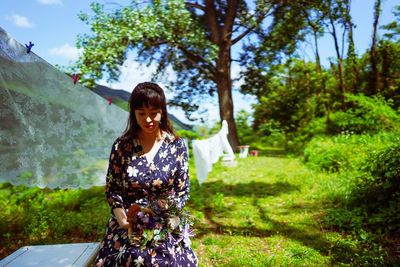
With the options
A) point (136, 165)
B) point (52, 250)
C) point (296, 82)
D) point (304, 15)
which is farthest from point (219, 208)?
point (296, 82)

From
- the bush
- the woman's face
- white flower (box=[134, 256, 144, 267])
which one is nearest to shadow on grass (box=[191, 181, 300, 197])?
the bush

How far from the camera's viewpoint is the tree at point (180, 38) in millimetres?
9383

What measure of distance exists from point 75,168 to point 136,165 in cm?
184

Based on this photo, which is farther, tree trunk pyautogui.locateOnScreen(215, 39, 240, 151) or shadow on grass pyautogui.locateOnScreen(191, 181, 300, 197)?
tree trunk pyautogui.locateOnScreen(215, 39, 240, 151)

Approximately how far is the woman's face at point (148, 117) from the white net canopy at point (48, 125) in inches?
61.6

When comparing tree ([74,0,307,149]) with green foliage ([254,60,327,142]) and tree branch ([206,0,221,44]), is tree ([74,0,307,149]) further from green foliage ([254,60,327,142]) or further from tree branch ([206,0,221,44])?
green foliage ([254,60,327,142])

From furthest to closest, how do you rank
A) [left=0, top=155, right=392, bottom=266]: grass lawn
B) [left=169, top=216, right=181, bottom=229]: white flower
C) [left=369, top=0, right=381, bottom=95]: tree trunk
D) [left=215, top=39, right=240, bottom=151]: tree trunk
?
[left=369, top=0, right=381, bottom=95]: tree trunk
[left=215, top=39, right=240, bottom=151]: tree trunk
[left=0, top=155, right=392, bottom=266]: grass lawn
[left=169, top=216, right=181, bottom=229]: white flower

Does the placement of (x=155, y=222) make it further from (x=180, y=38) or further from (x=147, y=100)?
(x=180, y=38)

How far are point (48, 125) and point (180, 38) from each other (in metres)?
7.98

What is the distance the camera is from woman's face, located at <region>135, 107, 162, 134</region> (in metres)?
2.21

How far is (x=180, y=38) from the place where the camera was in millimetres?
10852

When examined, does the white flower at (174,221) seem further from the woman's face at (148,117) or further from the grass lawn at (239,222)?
the grass lawn at (239,222)

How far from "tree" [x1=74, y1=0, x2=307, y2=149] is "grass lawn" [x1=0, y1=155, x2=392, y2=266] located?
4591mm

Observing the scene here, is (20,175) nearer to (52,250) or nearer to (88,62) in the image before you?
(52,250)
